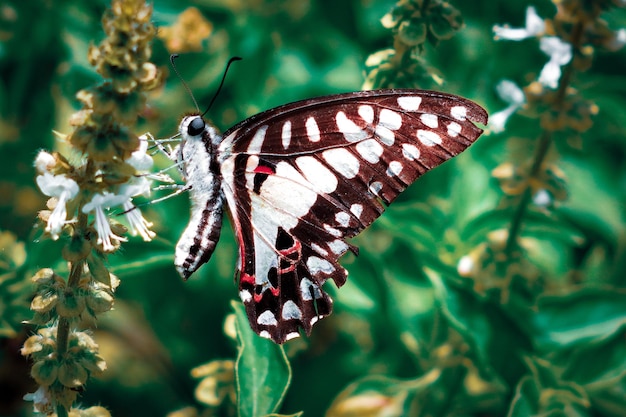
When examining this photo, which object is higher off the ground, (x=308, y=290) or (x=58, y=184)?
(x=308, y=290)

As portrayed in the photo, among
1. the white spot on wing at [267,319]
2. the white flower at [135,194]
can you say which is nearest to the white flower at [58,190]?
the white flower at [135,194]

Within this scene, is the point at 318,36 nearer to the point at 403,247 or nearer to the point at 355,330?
the point at 403,247

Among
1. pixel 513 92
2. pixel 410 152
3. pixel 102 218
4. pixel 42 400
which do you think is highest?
pixel 513 92

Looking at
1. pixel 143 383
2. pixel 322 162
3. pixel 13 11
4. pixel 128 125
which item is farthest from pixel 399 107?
pixel 13 11

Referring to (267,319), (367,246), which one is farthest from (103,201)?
(367,246)

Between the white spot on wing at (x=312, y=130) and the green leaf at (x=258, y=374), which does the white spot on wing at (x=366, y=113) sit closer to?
the white spot on wing at (x=312, y=130)

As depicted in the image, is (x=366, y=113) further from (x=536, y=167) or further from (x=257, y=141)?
(x=536, y=167)

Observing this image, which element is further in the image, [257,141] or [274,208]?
[274,208]

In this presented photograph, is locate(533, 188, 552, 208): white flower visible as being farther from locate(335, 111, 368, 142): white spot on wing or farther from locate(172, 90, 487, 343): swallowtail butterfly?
locate(335, 111, 368, 142): white spot on wing
